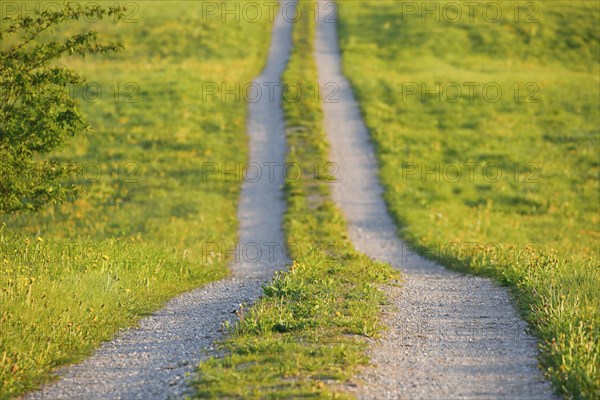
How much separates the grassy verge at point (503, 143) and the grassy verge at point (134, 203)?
19.4 feet

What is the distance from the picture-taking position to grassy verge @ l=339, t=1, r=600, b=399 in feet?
39.5

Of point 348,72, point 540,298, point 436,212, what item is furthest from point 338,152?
point 540,298

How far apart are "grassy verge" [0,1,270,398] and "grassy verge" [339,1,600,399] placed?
5.91 m

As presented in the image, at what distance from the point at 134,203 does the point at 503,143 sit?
608 inches

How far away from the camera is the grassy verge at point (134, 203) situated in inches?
410

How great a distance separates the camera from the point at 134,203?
26016mm

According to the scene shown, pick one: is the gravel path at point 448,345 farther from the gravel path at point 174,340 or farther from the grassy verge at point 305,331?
the gravel path at point 174,340

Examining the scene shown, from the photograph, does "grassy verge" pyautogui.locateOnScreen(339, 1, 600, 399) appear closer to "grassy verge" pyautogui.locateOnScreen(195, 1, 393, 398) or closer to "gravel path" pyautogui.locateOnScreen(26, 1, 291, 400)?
"grassy verge" pyautogui.locateOnScreen(195, 1, 393, 398)
